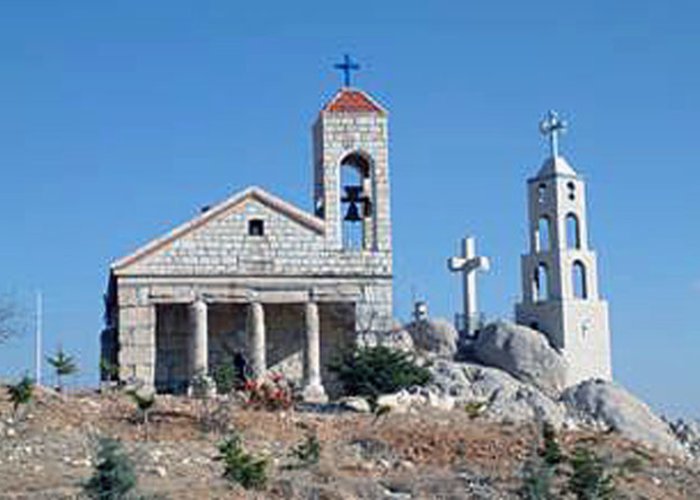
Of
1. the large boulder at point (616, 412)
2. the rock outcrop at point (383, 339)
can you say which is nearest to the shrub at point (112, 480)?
the rock outcrop at point (383, 339)

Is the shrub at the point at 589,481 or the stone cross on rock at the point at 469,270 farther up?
the stone cross on rock at the point at 469,270

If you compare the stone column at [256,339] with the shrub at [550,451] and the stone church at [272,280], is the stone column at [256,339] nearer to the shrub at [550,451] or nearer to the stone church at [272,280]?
the stone church at [272,280]

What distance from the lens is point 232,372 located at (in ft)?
106

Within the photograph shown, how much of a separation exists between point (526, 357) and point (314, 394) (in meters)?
7.78

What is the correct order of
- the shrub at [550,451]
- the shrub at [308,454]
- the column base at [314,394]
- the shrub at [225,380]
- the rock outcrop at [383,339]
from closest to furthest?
the shrub at [308,454], the shrub at [550,451], the shrub at [225,380], the column base at [314,394], the rock outcrop at [383,339]

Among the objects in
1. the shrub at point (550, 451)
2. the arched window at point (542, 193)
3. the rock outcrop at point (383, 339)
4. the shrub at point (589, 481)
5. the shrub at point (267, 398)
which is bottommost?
the shrub at point (589, 481)

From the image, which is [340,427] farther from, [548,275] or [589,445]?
[548,275]

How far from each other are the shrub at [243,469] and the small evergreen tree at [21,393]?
6.67 meters

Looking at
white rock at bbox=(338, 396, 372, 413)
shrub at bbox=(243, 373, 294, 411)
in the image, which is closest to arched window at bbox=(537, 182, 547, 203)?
white rock at bbox=(338, 396, 372, 413)

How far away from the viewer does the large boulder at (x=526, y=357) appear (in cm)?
4019

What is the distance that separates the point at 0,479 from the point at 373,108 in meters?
20.3

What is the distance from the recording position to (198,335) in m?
36.0

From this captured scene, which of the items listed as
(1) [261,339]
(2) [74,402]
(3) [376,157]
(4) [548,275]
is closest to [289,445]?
(2) [74,402]

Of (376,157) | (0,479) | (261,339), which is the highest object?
(376,157)
